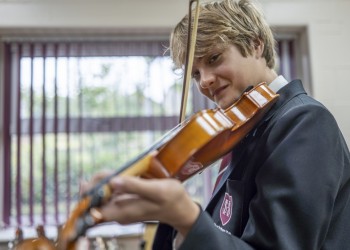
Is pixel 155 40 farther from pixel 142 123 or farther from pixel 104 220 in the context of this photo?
pixel 104 220

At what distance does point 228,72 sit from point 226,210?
0.27 m

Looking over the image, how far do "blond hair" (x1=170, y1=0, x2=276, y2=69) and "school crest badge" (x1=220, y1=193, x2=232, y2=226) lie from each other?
0.29m

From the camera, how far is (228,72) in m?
0.80

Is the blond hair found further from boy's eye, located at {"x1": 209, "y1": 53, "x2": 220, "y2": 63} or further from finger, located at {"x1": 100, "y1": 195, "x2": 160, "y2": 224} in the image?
finger, located at {"x1": 100, "y1": 195, "x2": 160, "y2": 224}

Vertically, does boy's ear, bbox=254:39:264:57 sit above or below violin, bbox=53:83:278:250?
above

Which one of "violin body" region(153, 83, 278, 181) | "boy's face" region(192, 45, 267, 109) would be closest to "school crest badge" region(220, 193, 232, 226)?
"violin body" region(153, 83, 278, 181)

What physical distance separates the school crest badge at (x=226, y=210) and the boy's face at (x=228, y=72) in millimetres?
211

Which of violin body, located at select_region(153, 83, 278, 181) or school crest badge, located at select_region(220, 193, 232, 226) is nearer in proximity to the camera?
violin body, located at select_region(153, 83, 278, 181)

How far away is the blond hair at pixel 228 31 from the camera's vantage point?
0.80 m

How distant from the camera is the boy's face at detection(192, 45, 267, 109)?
80 cm

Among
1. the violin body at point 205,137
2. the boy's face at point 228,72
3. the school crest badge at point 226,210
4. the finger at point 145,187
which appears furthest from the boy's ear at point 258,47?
the finger at point 145,187

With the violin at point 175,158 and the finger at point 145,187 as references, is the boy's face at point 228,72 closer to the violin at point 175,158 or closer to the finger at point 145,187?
the violin at point 175,158

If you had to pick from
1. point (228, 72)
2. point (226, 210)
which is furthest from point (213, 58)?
point (226, 210)

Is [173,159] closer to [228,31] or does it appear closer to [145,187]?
[145,187]
